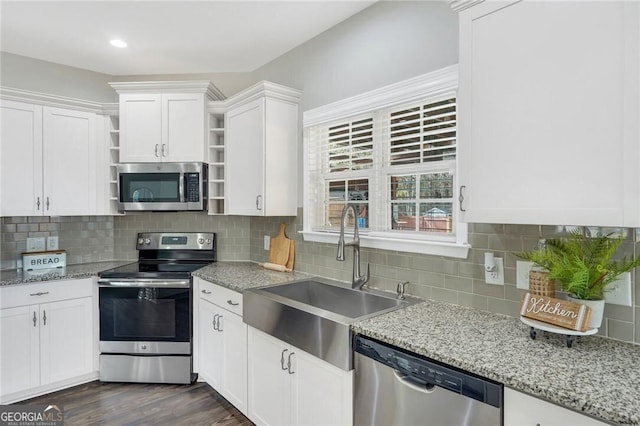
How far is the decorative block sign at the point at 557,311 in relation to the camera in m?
1.21

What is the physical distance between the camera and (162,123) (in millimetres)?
3057

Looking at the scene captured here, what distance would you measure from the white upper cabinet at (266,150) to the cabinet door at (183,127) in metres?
0.33

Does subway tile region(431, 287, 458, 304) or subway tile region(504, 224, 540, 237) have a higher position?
subway tile region(504, 224, 540, 237)

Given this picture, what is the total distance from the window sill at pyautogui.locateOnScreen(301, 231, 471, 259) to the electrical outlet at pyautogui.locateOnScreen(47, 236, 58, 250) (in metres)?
2.51

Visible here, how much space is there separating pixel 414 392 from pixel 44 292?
276 centimetres

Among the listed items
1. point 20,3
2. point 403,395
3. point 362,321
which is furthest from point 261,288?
point 20,3

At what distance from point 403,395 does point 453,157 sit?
3.91 ft

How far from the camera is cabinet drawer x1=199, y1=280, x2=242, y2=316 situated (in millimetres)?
2338

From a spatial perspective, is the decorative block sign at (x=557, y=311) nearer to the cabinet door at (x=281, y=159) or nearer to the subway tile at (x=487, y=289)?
the subway tile at (x=487, y=289)

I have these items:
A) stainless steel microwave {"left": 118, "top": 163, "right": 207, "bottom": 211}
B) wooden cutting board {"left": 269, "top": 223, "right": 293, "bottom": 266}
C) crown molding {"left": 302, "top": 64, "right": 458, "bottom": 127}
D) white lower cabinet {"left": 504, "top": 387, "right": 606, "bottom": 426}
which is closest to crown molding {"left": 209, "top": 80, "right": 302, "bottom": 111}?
crown molding {"left": 302, "top": 64, "right": 458, "bottom": 127}

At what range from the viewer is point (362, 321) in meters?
1.58

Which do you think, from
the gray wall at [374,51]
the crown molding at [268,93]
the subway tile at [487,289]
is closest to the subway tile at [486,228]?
the subway tile at [487,289]

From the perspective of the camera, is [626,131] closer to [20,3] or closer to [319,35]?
[319,35]

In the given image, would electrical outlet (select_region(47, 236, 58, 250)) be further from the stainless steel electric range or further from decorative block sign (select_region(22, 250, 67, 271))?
the stainless steel electric range
